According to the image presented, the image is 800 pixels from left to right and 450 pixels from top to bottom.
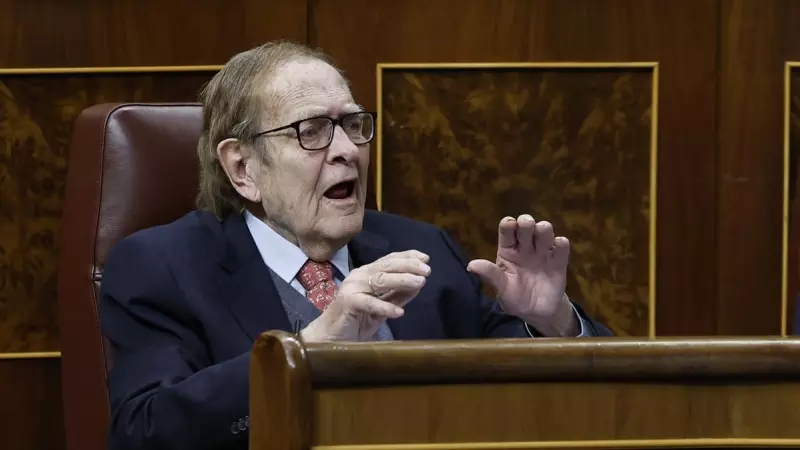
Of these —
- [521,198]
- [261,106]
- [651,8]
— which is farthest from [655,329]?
[261,106]

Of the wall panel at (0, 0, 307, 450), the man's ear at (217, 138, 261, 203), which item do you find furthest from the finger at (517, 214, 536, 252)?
the wall panel at (0, 0, 307, 450)

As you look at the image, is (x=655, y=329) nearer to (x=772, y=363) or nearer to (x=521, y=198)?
(x=521, y=198)

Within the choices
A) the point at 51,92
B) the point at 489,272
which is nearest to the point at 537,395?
the point at 489,272

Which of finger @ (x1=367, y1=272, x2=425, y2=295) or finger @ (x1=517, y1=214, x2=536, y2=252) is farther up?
finger @ (x1=517, y1=214, x2=536, y2=252)

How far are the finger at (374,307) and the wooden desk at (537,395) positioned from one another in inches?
16.7

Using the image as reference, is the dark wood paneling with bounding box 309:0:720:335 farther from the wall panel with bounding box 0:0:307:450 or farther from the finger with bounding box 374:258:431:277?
the finger with bounding box 374:258:431:277

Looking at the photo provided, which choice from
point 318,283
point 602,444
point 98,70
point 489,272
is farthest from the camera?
point 98,70

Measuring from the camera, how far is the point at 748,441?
Result: 2.55ft

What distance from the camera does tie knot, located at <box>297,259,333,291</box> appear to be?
1.53 meters

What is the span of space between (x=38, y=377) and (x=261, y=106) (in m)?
1.02

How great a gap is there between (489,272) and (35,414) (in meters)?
1.26

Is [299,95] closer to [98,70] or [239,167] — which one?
[239,167]

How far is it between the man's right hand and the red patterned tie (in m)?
0.23

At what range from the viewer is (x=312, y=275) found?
1.53 metres
